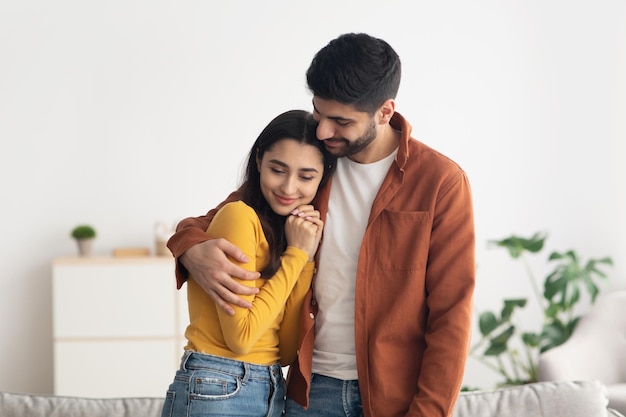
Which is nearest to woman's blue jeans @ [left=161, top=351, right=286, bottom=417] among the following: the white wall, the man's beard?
the man's beard

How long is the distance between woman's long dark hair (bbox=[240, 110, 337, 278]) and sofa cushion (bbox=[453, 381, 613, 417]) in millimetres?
915

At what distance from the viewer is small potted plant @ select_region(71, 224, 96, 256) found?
5.08m

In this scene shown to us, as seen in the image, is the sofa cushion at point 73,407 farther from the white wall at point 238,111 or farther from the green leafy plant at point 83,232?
the white wall at point 238,111

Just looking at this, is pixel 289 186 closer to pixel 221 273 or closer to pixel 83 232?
pixel 221 273

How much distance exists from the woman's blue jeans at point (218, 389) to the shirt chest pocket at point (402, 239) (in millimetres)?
386

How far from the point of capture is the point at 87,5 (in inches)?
A: 206

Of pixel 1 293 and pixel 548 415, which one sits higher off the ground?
pixel 548 415

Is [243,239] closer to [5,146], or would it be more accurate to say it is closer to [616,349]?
[616,349]

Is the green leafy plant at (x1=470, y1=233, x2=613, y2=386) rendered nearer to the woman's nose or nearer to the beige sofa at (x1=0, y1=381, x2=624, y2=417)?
the beige sofa at (x1=0, y1=381, x2=624, y2=417)

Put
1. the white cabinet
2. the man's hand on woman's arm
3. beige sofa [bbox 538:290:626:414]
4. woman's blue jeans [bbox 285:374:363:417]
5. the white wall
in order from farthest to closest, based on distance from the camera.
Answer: the white wall, the white cabinet, beige sofa [bbox 538:290:626:414], woman's blue jeans [bbox 285:374:363:417], the man's hand on woman's arm

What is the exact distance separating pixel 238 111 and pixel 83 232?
117cm

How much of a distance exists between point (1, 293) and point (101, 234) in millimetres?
689

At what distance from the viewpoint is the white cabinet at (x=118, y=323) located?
193 inches

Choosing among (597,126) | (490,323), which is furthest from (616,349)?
(597,126)
